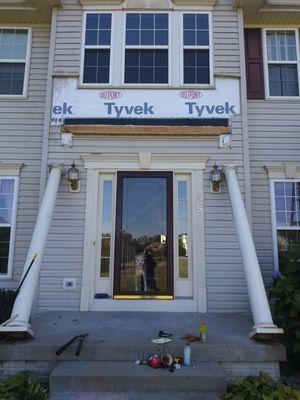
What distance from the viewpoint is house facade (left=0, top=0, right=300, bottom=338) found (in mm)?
5836

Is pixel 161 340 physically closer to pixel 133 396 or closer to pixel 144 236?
pixel 133 396

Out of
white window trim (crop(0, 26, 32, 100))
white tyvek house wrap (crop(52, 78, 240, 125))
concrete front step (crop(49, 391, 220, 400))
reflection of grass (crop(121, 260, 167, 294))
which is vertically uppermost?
white window trim (crop(0, 26, 32, 100))

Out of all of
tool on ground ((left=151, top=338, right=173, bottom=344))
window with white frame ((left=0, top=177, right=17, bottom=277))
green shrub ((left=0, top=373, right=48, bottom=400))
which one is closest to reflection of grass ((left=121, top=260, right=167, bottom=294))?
tool on ground ((left=151, top=338, right=173, bottom=344))

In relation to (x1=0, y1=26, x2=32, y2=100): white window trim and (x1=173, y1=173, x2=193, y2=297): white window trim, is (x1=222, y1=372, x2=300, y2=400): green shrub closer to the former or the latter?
(x1=173, y1=173, x2=193, y2=297): white window trim

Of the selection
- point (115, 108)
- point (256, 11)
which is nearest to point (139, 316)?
point (115, 108)

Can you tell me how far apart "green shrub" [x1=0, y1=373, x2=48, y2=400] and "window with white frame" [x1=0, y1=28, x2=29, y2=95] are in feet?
16.9

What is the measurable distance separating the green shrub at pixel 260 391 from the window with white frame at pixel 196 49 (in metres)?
4.86

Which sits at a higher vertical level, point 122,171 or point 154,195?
point 122,171

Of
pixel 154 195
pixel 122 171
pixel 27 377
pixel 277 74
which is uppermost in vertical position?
pixel 277 74

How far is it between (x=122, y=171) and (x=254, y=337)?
3.33m

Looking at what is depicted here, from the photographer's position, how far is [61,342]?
162 inches

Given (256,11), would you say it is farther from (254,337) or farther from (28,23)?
(254,337)

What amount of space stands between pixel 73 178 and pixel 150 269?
6.45ft

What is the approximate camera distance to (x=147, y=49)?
657 centimetres
